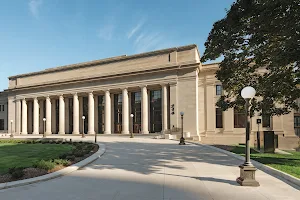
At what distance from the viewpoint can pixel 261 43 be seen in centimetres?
1271

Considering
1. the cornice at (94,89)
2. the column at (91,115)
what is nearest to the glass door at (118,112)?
the cornice at (94,89)

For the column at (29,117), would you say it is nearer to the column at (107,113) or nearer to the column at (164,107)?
the column at (107,113)

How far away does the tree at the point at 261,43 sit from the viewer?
30.8ft

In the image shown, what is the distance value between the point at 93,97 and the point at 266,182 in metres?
39.9

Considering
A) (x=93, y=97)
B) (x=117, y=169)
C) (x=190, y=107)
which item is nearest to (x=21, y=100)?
(x=93, y=97)

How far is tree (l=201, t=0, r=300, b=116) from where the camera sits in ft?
30.8

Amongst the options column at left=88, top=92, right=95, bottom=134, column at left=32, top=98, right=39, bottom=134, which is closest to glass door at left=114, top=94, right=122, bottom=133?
column at left=88, top=92, right=95, bottom=134

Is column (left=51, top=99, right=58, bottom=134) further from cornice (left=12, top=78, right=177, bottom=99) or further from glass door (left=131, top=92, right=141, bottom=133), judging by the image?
glass door (left=131, top=92, right=141, bottom=133)

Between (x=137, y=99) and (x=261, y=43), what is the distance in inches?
1242

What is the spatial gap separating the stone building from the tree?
2004cm

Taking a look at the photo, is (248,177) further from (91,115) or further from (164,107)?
(91,115)

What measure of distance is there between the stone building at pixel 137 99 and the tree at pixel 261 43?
65.8 ft

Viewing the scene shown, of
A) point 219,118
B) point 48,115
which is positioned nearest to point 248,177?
point 219,118

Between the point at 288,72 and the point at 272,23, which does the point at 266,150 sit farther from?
the point at 272,23
